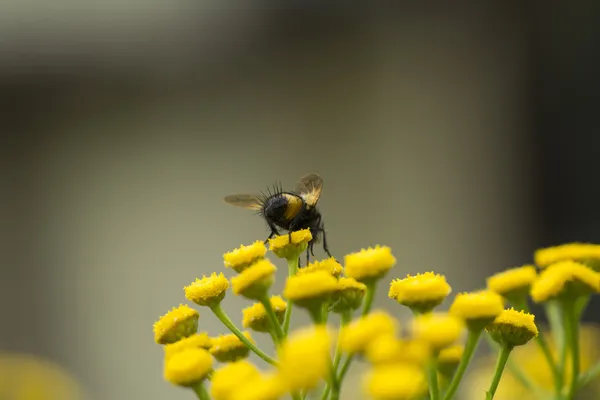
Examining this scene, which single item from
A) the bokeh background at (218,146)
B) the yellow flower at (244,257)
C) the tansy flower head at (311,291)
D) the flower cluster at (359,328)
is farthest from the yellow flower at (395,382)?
the bokeh background at (218,146)

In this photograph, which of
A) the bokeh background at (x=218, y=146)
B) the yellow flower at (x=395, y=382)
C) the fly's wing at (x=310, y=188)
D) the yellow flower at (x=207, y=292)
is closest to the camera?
the yellow flower at (x=395, y=382)

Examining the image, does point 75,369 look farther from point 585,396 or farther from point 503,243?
point 585,396

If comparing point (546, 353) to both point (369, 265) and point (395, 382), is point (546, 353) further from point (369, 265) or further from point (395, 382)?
point (395, 382)

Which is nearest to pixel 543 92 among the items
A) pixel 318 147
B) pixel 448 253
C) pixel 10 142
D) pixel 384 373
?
pixel 448 253

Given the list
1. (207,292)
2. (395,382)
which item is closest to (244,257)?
(207,292)

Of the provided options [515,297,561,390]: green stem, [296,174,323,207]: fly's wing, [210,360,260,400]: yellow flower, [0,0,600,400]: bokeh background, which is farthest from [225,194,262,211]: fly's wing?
[0,0,600,400]: bokeh background

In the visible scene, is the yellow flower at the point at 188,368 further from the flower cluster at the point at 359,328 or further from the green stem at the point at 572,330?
the green stem at the point at 572,330
